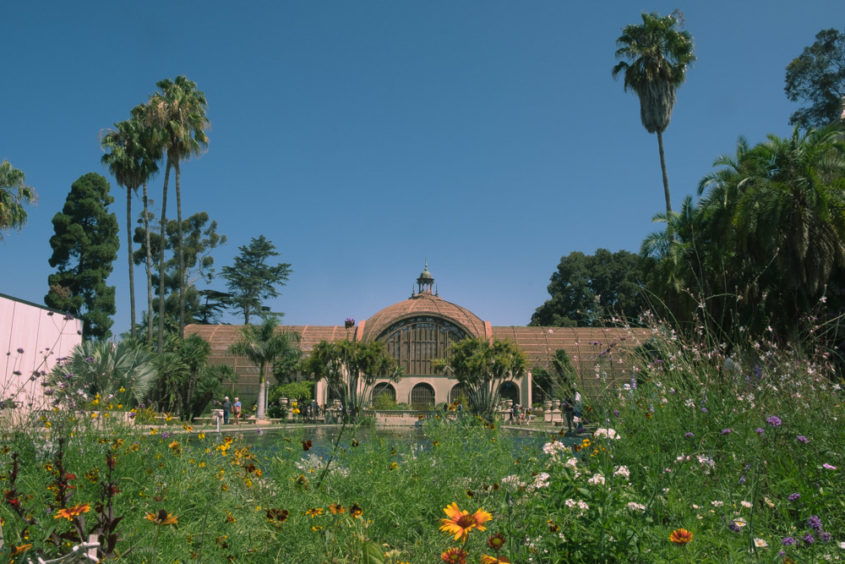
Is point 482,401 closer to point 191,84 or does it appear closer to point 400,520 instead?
point 191,84

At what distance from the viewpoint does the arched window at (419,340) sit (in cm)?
3916


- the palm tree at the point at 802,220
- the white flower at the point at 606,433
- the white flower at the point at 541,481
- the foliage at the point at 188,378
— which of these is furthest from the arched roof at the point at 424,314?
the white flower at the point at 541,481

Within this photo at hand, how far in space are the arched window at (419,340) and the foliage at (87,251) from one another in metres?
18.2

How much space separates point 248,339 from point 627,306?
113ft

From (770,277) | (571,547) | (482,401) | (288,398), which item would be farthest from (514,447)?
(288,398)

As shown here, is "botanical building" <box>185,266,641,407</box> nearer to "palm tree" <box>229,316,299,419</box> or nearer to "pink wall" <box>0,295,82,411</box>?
"palm tree" <box>229,316,299,419</box>

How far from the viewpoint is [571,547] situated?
8.21ft

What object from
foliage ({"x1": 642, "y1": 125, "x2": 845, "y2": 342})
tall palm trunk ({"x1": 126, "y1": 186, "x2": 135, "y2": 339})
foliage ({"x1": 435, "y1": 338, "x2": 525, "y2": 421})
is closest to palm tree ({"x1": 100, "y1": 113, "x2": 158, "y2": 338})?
tall palm trunk ({"x1": 126, "y1": 186, "x2": 135, "y2": 339})

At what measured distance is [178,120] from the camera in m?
25.6

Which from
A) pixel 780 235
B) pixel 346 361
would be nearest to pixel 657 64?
pixel 780 235

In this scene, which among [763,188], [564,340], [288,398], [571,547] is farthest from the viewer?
[564,340]

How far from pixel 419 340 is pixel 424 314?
5.94 feet

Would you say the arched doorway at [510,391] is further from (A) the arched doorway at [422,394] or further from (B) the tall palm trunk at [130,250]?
(B) the tall palm trunk at [130,250]

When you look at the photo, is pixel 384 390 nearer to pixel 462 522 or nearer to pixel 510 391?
pixel 510 391
